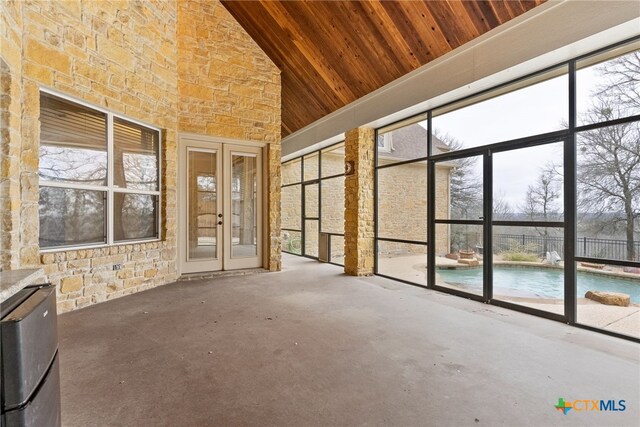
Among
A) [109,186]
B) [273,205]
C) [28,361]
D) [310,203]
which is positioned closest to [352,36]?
[273,205]

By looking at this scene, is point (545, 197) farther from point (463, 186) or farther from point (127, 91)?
point (127, 91)

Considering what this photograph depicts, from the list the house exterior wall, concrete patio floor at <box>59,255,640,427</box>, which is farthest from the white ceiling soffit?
concrete patio floor at <box>59,255,640,427</box>

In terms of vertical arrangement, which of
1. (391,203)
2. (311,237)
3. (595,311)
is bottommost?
(595,311)

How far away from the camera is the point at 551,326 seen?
3.45 metres

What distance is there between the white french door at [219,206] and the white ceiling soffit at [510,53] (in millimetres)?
2682

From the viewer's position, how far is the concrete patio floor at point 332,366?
1.96 metres

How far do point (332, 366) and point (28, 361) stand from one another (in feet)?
6.36

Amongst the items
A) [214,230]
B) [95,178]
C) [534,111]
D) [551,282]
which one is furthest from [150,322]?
[534,111]

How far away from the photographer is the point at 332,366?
254cm

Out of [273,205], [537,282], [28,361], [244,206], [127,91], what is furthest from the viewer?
[273,205]

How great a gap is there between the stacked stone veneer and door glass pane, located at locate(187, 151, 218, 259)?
388mm

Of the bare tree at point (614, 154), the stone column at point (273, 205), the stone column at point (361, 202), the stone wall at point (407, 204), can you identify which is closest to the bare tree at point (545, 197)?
the bare tree at point (614, 154)

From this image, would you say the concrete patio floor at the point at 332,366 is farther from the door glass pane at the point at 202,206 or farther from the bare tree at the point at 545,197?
the door glass pane at the point at 202,206

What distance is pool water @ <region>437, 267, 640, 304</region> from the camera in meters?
3.23
